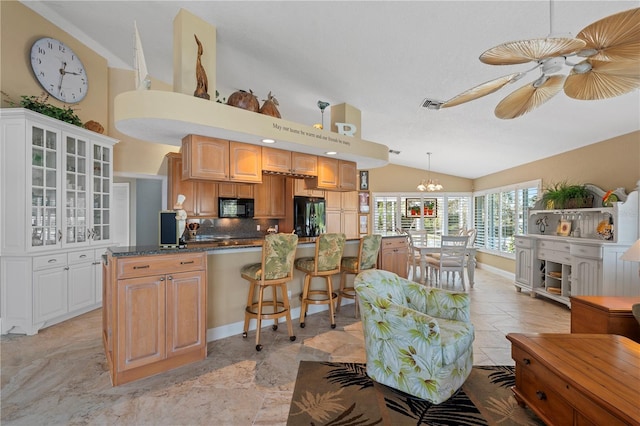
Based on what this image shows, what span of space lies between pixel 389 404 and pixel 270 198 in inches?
170

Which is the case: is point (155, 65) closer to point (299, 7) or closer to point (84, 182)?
point (84, 182)

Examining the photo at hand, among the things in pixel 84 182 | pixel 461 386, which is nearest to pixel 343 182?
pixel 461 386

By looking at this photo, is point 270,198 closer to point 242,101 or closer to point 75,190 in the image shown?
point 242,101

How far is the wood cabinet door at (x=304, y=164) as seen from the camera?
397 centimetres

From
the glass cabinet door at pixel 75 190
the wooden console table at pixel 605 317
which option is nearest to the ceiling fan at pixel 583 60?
the wooden console table at pixel 605 317

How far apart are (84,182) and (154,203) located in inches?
86.6

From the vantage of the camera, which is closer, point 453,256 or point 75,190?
point 75,190

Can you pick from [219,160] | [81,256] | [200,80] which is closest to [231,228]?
[81,256]

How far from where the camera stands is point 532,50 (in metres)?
1.40

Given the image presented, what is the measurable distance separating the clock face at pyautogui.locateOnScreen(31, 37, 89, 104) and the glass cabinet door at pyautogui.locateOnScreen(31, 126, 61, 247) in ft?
3.17

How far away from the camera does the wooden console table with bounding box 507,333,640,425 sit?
138cm

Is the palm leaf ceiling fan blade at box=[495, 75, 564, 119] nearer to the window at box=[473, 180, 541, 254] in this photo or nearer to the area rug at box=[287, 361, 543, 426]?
the area rug at box=[287, 361, 543, 426]

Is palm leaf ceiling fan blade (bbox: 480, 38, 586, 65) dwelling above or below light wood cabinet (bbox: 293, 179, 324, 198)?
above

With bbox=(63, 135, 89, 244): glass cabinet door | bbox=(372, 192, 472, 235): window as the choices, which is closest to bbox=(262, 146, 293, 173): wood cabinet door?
bbox=(63, 135, 89, 244): glass cabinet door
